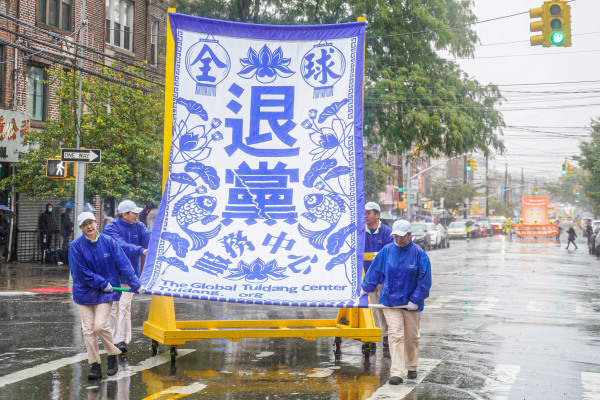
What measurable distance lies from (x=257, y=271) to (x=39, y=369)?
2.70 metres

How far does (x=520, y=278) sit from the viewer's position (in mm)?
22438

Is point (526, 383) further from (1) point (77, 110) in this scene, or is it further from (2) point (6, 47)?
(2) point (6, 47)

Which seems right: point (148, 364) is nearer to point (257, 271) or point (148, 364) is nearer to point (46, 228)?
point (257, 271)

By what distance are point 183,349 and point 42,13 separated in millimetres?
19778

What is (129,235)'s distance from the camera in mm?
9719

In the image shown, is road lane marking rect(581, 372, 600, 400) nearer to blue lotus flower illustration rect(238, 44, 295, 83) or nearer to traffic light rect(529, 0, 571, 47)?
blue lotus flower illustration rect(238, 44, 295, 83)

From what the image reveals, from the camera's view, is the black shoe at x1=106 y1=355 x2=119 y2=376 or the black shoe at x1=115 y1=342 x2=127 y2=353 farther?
the black shoe at x1=115 y1=342 x2=127 y2=353

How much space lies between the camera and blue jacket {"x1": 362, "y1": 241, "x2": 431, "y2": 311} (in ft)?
26.4

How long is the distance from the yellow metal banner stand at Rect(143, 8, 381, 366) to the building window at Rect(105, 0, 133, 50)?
70.9 ft

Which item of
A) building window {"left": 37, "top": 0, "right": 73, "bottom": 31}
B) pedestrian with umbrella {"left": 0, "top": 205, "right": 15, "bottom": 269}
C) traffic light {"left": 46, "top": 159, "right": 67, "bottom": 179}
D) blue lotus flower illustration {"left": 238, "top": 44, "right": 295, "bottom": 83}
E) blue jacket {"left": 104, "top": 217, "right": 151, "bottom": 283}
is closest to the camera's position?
blue lotus flower illustration {"left": 238, "top": 44, "right": 295, "bottom": 83}

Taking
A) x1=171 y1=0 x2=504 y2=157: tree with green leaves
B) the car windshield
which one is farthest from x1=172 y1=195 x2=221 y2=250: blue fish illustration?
the car windshield

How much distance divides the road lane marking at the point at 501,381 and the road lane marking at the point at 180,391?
9.54 feet

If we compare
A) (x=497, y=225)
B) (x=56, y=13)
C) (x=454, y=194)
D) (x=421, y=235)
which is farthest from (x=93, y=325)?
(x=454, y=194)

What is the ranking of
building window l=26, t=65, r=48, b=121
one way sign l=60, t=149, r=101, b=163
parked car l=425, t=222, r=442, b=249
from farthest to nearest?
parked car l=425, t=222, r=442, b=249, building window l=26, t=65, r=48, b=121, one way sign l=60, t=149, r=101, b=163
